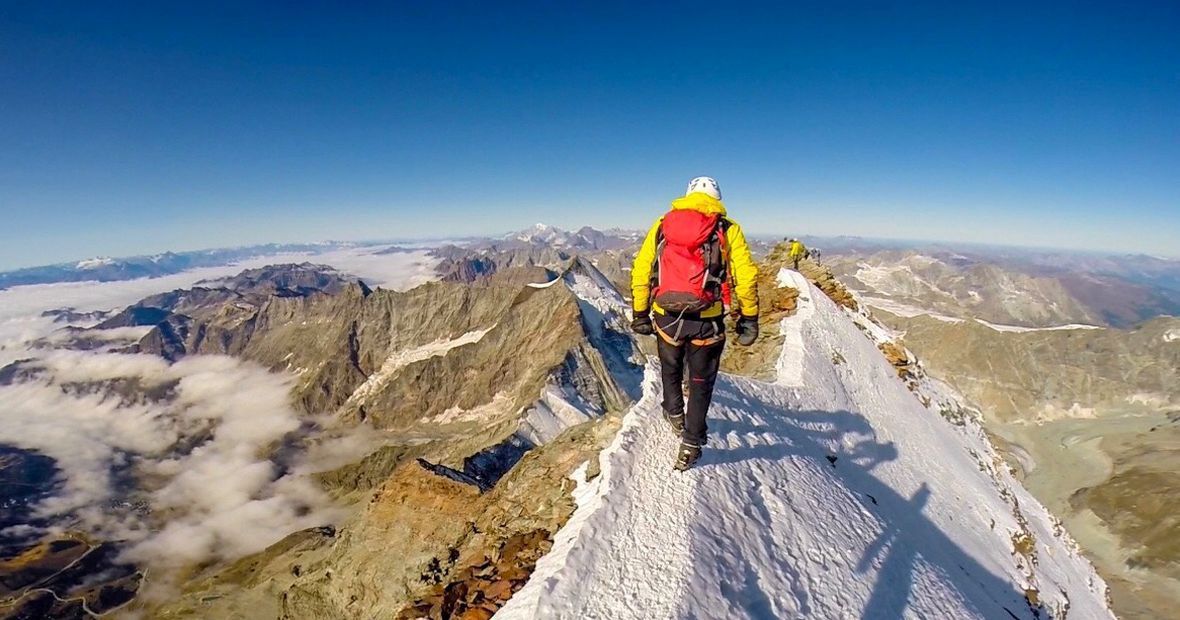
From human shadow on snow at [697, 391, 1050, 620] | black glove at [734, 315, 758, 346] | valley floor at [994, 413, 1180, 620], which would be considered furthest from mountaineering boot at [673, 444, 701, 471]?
valley floor at [994, 413, 1180, 620]

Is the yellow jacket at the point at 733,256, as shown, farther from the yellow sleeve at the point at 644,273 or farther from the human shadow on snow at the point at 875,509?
the human shadow on snow at the point at 875,509

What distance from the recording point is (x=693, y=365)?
961 cm

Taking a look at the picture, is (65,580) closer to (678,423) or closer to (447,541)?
(447,541)

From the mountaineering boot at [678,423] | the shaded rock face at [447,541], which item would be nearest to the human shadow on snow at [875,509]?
the mountaineering boot at [678,423]

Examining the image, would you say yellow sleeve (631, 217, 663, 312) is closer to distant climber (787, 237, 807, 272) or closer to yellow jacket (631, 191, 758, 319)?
yellow jacket (631, 191, 758, 319)

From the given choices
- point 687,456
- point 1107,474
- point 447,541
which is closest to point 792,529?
point 687,456

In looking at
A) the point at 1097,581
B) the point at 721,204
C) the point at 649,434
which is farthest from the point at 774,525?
the point at 1097,581

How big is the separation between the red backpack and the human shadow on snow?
395 cm

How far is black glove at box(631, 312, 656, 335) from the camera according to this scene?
963 centimetres

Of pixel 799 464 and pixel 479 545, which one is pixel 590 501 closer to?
pixel 479 545

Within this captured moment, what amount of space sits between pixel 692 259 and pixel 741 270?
0.83 meters

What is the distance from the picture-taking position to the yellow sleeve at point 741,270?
857 cm

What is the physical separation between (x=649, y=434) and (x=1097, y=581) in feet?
108

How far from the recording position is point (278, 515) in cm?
16562
